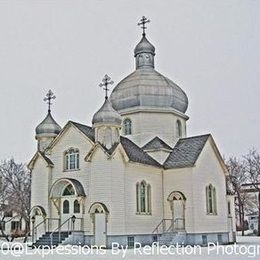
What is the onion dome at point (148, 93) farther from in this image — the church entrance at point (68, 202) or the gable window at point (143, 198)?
the church entrance at point (68, 202)

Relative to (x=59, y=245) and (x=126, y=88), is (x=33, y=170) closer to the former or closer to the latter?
(x=59, y=245)

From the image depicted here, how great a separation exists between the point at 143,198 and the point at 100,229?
13.4 ft

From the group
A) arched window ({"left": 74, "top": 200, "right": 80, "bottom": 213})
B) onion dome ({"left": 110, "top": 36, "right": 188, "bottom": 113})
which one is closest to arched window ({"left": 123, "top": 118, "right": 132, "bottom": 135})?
onion dome ({"left": 110, "top": 36, "right": 188, "bottom": 113})

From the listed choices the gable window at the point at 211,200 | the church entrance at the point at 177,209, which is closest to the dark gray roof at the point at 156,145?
the church entrance at the point at 177,209

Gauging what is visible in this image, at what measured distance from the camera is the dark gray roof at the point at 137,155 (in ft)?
105

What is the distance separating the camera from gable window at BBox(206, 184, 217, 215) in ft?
114

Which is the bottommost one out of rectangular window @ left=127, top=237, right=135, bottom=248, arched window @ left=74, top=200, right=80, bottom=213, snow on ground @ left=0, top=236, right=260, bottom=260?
snow on ground @ left=0, top=236, right=260, bottom=260

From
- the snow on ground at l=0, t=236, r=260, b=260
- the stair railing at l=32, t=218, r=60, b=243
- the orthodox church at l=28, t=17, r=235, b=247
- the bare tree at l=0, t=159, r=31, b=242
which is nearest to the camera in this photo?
the snow on ground at l=0, t=236, r=260, b=260

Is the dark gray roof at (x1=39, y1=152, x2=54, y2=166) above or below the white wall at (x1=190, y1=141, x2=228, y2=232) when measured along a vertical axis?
above

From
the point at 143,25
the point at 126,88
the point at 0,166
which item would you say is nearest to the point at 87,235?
the point at 126,88

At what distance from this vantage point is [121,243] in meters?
29.6

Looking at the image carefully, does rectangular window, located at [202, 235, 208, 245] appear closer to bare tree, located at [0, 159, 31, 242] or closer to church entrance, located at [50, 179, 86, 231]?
church entrance, located at [50, 179, 86, 231]

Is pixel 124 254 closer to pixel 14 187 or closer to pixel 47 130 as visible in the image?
pixel 47 130

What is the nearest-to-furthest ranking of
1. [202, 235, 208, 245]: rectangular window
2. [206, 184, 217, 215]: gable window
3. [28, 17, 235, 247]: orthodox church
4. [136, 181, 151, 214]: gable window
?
[28, 17, 235, 247]: orthodox church
[136, 181, 151, 214]: gable window
[202, 235, 208, 245]: rectangular window
[206, 184, 217, 215]: gable window
